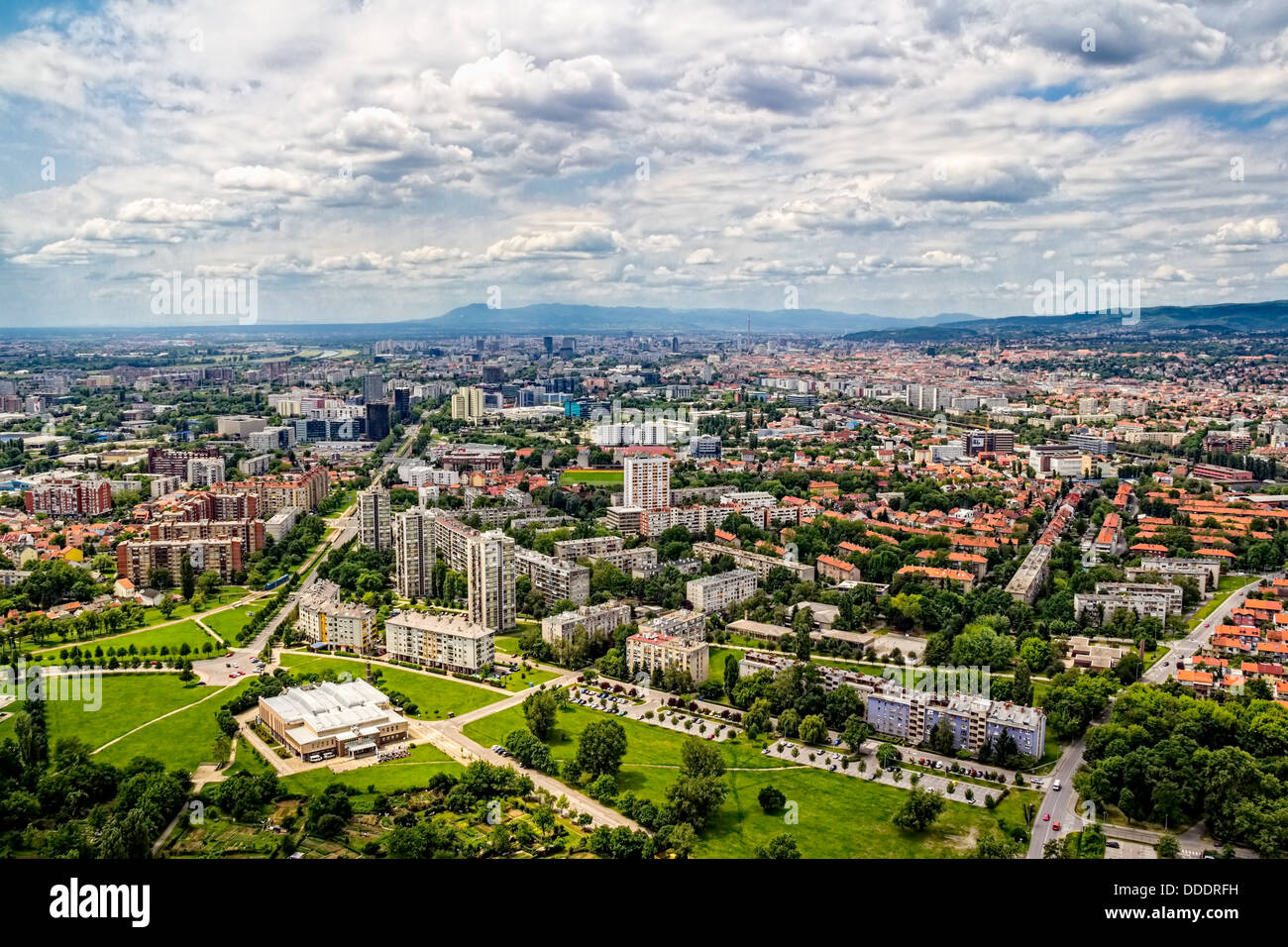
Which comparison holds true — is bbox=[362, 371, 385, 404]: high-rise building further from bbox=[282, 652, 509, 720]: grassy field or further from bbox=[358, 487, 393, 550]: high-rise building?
bbox=[282, 652, 509, 720]: grassy field

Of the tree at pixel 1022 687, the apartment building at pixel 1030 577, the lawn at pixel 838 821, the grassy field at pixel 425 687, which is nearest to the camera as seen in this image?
the lawn at pixel 838 821

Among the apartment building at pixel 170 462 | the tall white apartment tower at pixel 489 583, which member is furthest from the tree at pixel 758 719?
the apartment building at pixel 170 462

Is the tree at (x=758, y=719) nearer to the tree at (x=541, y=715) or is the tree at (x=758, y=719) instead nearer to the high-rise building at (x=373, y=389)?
the tree at (x=541, y=715)

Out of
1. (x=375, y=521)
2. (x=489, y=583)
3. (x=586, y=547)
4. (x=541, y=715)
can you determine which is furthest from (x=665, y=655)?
(x=375, y=521)

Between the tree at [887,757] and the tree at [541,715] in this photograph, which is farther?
the tree at [541,715]

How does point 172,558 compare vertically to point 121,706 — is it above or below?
above

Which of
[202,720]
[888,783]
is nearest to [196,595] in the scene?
[202,720]

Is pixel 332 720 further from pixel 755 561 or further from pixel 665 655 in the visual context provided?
pixel 755 561
